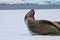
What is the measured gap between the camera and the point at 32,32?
99 cm

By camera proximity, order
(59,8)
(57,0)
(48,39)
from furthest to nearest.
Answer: (59,8)
(57,0)
(48,39)

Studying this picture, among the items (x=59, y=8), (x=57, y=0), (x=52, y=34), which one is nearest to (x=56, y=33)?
(x=52, y=34)

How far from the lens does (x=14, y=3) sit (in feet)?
8.14

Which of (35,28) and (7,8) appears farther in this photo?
(7,8)

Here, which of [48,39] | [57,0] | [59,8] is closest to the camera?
[48,39]

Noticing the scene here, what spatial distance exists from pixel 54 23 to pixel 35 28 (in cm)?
8

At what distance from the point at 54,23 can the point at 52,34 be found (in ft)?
0.18

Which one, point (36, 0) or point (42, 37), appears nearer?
point (42, 37)

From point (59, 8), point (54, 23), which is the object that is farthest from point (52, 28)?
point (59, 8)

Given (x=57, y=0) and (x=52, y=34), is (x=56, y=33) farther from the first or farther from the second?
(x=57, y=0)

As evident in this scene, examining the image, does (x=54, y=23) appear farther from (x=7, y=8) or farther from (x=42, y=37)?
(x=7, y=8)

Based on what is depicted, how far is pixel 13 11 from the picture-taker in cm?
284

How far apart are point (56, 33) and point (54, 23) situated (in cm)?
5

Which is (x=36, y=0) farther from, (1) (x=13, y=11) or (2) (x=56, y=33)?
(2) (x=56, y=33)
